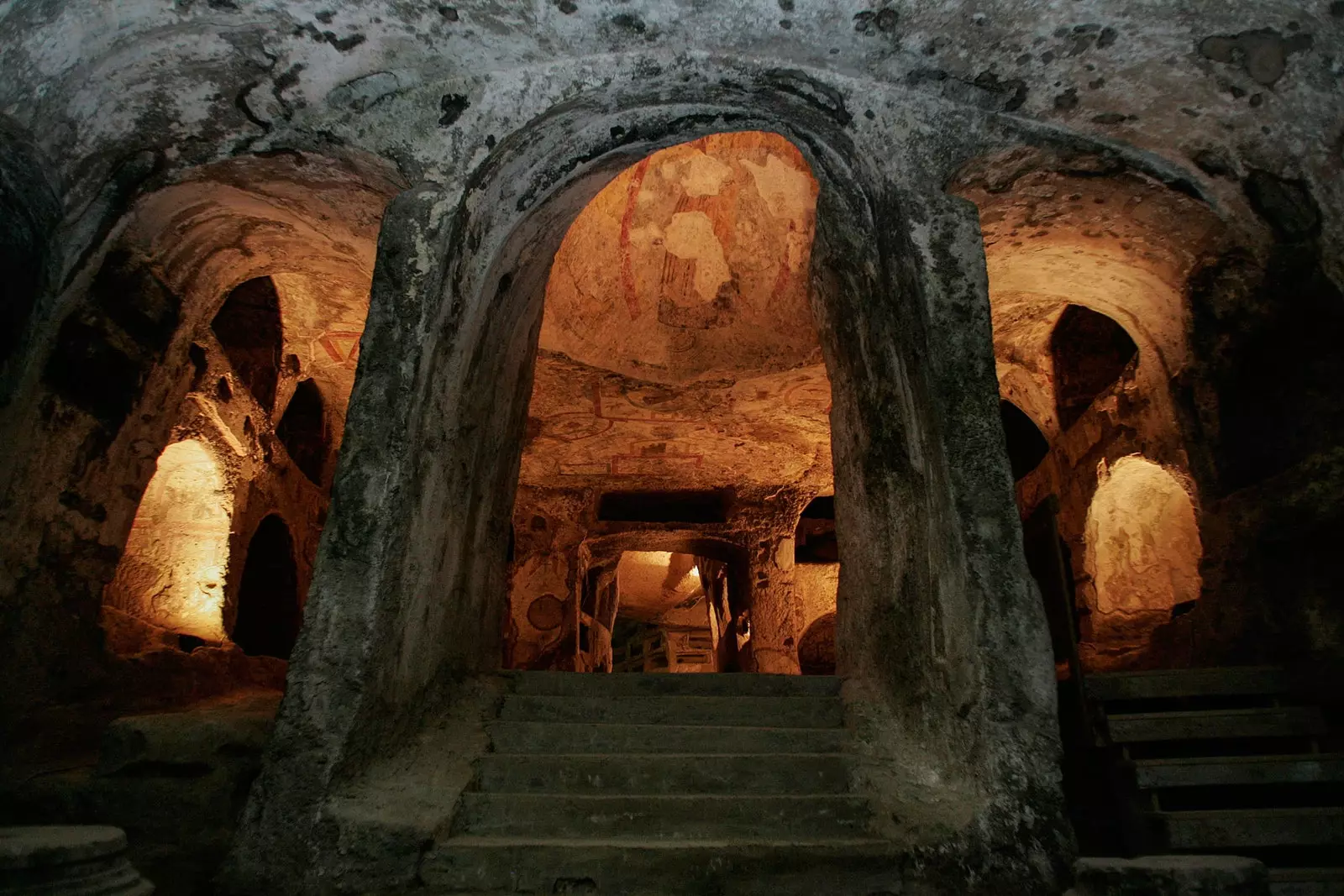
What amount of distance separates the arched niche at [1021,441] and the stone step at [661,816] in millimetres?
5732

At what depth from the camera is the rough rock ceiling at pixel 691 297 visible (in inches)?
262

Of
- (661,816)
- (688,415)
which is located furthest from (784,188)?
(661,816)

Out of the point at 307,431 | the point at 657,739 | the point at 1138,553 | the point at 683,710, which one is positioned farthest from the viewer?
the point at 307,431

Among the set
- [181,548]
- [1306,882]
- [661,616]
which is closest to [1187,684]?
[1306,882]

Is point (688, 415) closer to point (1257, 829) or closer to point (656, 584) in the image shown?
point (1257, 829)

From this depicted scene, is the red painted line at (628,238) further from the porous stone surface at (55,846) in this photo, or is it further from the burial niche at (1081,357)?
the porous stone surface at (55,846)

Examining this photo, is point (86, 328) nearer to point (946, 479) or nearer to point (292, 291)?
point (292, 291)

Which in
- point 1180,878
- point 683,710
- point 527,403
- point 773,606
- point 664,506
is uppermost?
point 664,506

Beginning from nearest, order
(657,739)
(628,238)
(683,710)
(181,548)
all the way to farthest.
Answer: (657,739) < (683,710) < (181,548) < (628,238)

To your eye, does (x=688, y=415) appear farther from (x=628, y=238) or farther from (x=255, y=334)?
(x=255, y=334)

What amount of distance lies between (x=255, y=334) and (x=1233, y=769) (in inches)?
253

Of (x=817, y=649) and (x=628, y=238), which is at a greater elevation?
(x=628, y=238)

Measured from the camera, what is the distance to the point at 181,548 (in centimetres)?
548

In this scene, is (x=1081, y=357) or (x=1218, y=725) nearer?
(x=1218, y=725)
